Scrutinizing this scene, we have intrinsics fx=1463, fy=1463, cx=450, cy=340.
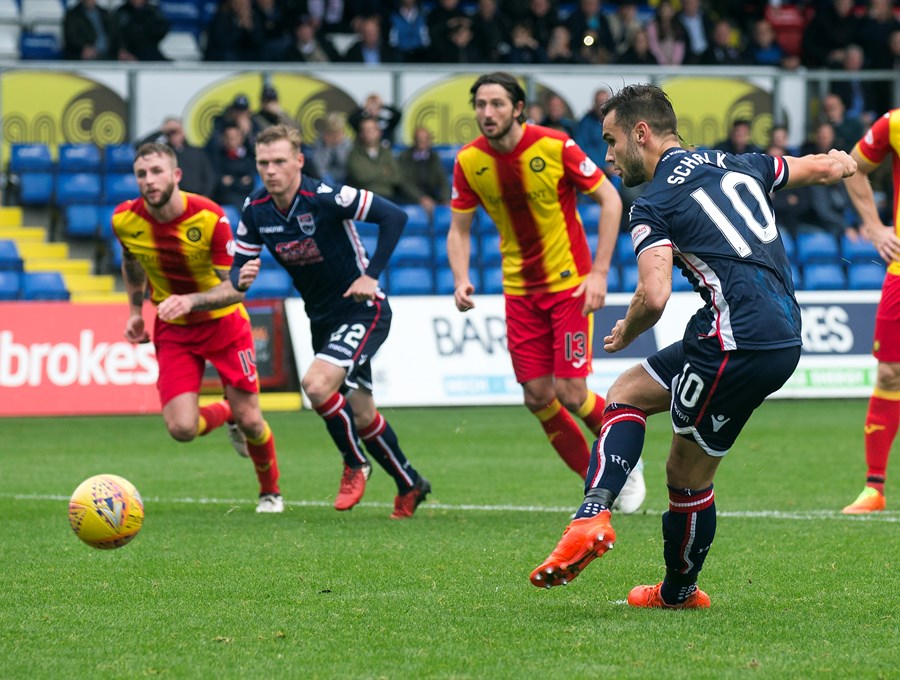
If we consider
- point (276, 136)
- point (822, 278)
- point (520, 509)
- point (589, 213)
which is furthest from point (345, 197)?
point (822, 278)

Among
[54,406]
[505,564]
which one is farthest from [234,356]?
[54,406]

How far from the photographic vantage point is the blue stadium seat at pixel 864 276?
18.4 m

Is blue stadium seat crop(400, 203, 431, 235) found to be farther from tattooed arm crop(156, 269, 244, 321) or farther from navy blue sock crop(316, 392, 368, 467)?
navy blue sock crop(316, 392, 368, 467)

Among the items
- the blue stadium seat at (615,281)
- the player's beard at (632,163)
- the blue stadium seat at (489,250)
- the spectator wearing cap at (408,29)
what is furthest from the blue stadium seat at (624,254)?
the player's beard at (632,163)

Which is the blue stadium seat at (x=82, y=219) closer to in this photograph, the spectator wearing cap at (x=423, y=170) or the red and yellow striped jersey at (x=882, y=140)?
the spectator wearing cap at (x=423, y=170)

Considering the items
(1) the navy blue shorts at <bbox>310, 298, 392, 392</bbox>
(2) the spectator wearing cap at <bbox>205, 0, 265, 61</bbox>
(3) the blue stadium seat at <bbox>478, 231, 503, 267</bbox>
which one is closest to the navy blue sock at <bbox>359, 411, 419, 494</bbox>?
(1) the navy blue shorts at <bbox>310, 298, 392, 392</bbox>

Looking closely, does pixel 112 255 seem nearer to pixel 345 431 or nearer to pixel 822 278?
pixel 822 278

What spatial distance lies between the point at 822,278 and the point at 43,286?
9.33m

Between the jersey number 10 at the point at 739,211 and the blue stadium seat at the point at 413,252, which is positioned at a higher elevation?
the jersey number 10 at the point at 739,211

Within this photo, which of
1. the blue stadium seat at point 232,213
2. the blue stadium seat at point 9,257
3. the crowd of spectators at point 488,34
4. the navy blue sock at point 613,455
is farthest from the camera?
the crowd of spectators at point 488,34

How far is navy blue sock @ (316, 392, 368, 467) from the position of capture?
8445mm

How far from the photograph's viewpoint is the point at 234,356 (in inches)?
344

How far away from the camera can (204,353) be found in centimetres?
879

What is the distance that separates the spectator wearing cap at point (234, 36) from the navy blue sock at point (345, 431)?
11908 mm
